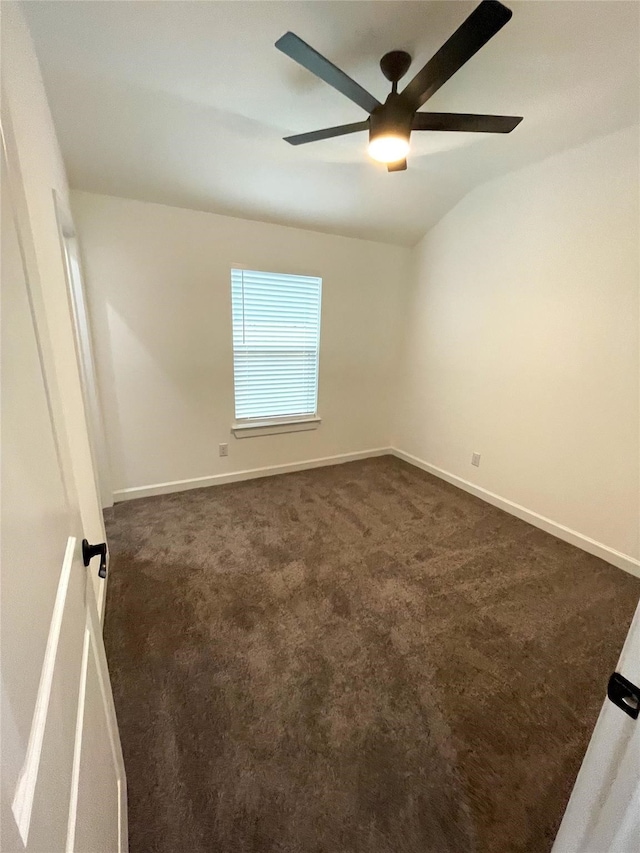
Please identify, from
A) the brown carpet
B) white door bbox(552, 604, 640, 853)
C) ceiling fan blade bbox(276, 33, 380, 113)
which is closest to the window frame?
the brown carpet

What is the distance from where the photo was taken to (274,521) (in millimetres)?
2758

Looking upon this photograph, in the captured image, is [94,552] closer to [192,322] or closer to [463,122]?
[463,122]

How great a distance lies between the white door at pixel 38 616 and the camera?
37 centimetres

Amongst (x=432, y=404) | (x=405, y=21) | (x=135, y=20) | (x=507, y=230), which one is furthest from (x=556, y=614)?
(x=135, y=20)

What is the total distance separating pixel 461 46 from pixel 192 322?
7.77 feet

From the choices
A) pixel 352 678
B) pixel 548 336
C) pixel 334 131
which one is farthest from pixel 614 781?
pixel 548 336

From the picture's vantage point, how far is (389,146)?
5.34 ft

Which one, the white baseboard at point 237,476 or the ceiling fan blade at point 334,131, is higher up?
the ceiling fan blade at point 334,131

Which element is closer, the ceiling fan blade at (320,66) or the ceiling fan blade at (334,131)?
the ceiling fan blade at (320,66)

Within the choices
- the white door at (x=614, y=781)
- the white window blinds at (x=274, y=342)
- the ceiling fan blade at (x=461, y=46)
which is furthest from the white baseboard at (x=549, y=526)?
the ceiling fan blade at (x=461, y=46)

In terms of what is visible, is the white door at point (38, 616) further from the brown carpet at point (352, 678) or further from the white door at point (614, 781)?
the white door at point (614, 781)

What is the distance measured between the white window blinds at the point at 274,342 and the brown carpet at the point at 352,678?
1.23m

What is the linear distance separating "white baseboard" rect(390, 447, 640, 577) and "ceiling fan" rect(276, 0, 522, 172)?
99.5 inches

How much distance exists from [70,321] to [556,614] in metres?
2.97
